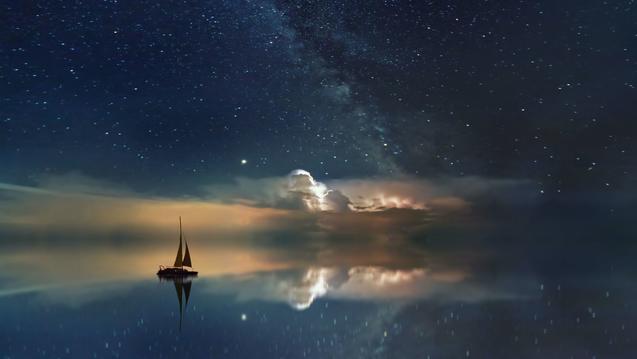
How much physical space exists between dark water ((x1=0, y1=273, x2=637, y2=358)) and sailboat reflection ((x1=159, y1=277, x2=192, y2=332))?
1.45 ft

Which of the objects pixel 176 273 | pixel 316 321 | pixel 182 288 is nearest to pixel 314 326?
pixel 316 321

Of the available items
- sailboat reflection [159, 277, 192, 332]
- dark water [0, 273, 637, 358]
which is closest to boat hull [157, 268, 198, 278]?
sailboat reflection [159, 277, 192, 332]

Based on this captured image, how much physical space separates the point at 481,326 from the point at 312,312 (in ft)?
35.6

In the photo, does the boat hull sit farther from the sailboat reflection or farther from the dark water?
the dark water

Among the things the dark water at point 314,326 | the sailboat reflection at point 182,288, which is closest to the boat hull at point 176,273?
the sailboat reflection at point 182,288

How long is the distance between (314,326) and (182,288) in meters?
22.5

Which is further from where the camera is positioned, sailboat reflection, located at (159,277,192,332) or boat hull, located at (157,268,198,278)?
boat hull, located at (157,268,198,278)

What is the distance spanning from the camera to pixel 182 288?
49.3 meters

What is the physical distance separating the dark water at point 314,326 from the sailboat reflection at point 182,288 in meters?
0.44

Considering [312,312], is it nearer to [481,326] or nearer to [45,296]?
[481,326]

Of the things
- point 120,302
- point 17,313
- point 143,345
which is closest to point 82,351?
point 143,345

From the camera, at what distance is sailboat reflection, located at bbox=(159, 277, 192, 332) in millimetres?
37406

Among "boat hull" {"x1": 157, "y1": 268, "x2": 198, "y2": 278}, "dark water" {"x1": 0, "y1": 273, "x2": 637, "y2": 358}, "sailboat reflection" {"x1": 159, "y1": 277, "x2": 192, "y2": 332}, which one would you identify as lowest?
"dark water" {"x1": 0, "y1": 273, "x2": 637, "y2": 358}

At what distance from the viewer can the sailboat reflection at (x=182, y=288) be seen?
37.4 m
